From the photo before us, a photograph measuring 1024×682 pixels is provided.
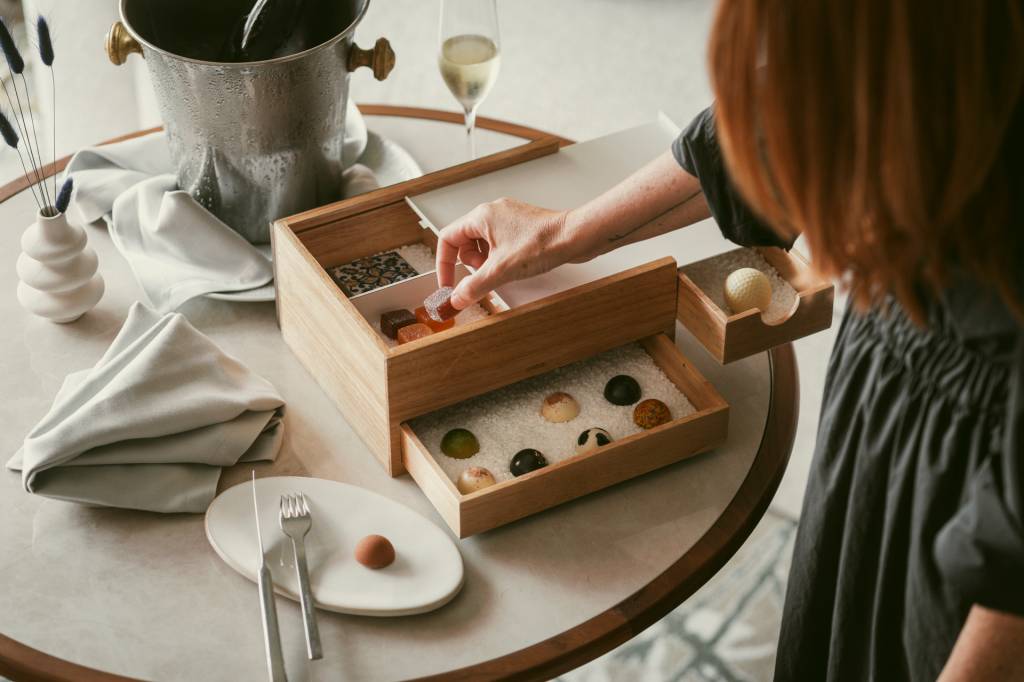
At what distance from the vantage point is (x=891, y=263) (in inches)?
28.7

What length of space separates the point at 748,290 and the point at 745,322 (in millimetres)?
72

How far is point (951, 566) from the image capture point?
0.80 meters

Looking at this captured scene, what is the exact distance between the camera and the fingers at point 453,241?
116 centimetres

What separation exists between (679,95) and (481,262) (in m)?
2.17

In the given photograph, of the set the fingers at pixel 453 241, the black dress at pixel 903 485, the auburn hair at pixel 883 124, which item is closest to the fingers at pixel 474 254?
the fingers at pixel 453 241

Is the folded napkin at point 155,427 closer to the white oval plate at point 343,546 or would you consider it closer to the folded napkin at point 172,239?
the white oval plate at point 343,546

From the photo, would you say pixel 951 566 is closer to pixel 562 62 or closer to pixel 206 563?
pixel 206 563

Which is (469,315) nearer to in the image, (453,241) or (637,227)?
(453,241)

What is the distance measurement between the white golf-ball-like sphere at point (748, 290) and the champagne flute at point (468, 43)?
0.40 metres

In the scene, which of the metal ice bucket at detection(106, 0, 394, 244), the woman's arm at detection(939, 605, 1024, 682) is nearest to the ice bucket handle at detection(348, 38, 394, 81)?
the metal ice bucket at detection(106, 0, 394, 244)

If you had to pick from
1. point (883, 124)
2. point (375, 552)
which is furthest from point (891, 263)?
point (375, 552)

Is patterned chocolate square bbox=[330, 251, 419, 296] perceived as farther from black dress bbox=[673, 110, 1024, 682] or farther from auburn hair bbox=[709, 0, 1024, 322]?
auburn hair bbox=[709, 0, 1024, 322]

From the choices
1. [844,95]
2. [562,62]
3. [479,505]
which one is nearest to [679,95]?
[562,62]

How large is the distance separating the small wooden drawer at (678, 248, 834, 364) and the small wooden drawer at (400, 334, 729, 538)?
0.17ft
